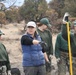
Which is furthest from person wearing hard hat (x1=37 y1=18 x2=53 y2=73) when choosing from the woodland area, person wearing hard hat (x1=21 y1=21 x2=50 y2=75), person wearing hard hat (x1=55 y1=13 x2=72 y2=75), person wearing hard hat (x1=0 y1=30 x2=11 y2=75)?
the woodland area

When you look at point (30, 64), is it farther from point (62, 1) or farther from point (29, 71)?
point (62, 1)

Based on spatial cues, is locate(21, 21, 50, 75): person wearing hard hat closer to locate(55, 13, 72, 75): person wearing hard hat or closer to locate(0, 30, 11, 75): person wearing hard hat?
locate(0, 30, 11, 75): person wearing hard hat

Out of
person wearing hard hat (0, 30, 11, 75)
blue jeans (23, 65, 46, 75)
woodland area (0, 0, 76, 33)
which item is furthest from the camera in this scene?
woodland area (0, 0, 76, 33)

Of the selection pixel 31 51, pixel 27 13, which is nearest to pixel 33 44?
pixel 31 51

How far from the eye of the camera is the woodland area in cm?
3167

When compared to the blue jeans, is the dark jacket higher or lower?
higher

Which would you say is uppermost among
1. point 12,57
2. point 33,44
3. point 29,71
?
point 33,44

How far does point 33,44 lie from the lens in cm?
674

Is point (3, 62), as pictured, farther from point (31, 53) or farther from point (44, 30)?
point (44, 30)

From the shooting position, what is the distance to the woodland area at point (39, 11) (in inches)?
1247

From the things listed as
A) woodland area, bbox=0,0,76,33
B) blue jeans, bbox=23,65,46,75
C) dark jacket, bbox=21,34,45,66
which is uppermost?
dark jacket, bbox=21,34,45,66

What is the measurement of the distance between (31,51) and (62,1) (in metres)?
35.4

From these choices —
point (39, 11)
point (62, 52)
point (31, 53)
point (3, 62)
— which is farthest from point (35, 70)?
point (39, 11)

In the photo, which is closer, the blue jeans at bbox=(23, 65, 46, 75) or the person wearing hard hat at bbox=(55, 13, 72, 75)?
the blue jeans at bbox=(23, 65, 46, 75)
